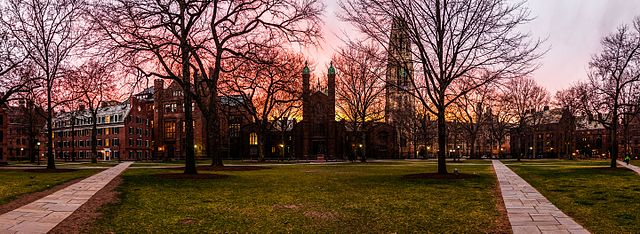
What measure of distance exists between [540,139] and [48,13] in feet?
410

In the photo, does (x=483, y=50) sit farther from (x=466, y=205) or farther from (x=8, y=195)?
(x=8, y=195)

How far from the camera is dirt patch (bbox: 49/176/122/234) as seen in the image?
810cm

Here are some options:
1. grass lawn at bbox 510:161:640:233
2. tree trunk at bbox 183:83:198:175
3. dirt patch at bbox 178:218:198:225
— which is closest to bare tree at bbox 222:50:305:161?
tree trunk at bbox 183:83:198:175

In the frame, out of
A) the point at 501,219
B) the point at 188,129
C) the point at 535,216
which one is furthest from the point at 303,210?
the point at 188,129

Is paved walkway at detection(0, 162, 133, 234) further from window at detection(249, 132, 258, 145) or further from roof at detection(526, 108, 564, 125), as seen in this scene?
window at detection(249, 132, 258, 145)

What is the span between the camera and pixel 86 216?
949 centimetres

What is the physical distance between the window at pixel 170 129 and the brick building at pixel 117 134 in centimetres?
1568

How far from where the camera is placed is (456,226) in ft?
27.5

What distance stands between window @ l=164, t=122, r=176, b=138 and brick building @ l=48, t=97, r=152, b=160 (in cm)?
1568

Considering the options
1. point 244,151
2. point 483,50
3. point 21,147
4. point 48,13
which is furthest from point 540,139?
point 21,147

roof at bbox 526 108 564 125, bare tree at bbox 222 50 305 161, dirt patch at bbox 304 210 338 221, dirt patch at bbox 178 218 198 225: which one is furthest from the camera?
roof at bbox 526 108 564 125

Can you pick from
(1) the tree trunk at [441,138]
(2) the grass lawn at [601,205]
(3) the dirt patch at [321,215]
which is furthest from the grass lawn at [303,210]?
(1) the tree trunk at [441,138]

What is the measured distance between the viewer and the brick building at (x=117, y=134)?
89500 mm

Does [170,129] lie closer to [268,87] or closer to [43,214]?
[268,87]
